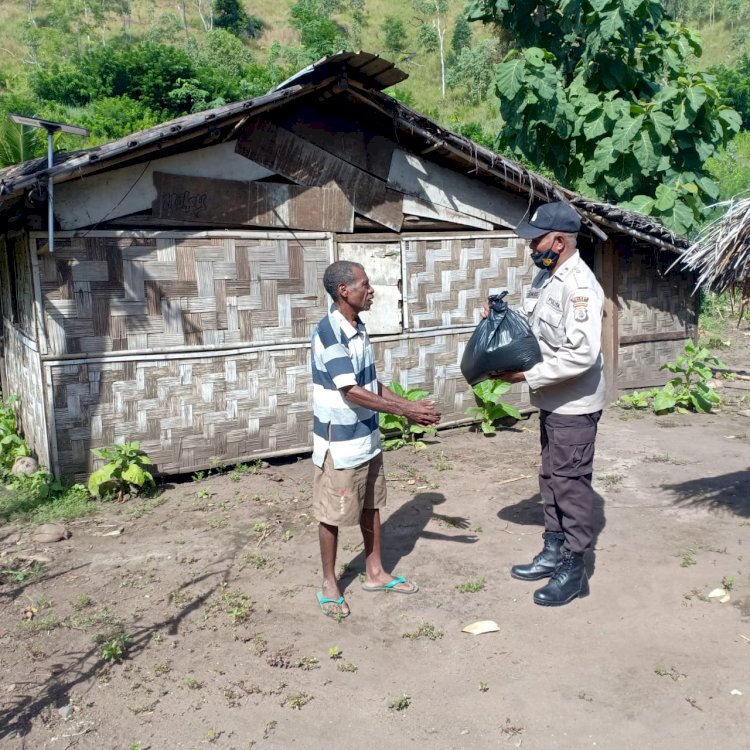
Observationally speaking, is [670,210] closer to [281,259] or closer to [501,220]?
[501,220]

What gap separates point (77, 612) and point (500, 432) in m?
5.01

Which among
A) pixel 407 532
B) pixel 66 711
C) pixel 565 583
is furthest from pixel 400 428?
pixel 66 711

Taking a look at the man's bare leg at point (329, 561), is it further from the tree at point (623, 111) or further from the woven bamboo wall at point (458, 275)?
the tree at point (623, 111)

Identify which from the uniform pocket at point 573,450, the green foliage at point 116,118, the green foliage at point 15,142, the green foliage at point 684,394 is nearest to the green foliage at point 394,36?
the green foliage at point 116,118

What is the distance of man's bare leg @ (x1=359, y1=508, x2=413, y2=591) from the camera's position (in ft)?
14.4

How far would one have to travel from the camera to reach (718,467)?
7004mm

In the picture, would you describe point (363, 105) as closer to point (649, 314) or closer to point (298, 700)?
point (649, 314)

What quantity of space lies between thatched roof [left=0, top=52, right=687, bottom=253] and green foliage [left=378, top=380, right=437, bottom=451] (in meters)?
2.27

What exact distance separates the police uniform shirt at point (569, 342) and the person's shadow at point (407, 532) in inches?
57.9

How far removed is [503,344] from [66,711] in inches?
108

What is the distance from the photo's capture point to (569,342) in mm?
4039

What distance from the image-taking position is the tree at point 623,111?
10055mm

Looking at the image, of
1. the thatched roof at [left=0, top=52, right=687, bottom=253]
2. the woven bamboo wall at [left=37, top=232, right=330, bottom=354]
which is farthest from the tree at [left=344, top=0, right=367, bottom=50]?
the woven bamboo wall at [left=37, top=232, right=330, bottom=354]

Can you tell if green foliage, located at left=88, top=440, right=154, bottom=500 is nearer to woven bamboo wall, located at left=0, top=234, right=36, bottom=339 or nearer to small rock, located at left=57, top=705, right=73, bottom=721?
woven bamboo wall, located at left=0, top=234, right=36, bottom=339
